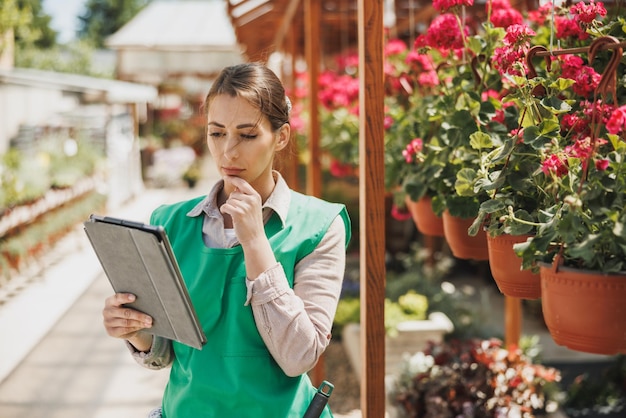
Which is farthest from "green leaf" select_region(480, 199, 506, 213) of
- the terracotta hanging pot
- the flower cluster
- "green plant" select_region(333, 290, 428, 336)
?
"green plant" select_region(333, 290, 428, 336)

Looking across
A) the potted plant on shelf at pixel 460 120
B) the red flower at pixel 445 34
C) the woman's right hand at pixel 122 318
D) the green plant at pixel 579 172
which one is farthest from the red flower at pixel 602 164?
the red flower at pixel 445 34

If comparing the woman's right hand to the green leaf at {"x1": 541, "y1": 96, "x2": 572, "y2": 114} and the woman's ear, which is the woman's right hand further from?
the green leaf at {"x1": 541, "y1": 96, "x2": 572, "y2": 114}

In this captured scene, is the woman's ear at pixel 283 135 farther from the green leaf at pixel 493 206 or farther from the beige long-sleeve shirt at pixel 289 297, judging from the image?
the green leaf at pixel 493 206

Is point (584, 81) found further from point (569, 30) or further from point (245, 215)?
point (245, 215)

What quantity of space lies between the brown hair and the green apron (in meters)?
0.20

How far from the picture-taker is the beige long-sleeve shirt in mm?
1273

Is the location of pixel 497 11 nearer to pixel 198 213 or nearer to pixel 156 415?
pixel 198 213

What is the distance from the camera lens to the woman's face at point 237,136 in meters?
1.36

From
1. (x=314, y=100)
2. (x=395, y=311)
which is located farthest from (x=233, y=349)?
(x=395, y=311)

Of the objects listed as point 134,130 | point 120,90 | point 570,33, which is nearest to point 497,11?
point 570,33

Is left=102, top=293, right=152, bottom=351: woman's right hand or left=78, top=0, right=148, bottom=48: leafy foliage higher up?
left=78, top=0, right=148, bottom=48: leafy foliage

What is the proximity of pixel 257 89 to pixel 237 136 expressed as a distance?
97 millimetres

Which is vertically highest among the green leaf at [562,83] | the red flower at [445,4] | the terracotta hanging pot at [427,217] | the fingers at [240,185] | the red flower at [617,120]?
the red flower at [445,4]

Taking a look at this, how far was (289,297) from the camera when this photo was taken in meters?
1.28
